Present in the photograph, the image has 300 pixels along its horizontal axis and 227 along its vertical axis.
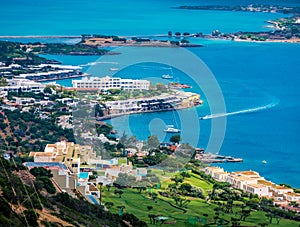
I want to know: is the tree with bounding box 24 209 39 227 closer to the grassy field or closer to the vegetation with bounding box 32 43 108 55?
the grassy field

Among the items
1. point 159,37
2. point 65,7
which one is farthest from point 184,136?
point 65,7

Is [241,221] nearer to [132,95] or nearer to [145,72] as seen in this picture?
[132,95]

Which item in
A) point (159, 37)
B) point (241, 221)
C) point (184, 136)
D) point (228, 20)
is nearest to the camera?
point (241, 221)

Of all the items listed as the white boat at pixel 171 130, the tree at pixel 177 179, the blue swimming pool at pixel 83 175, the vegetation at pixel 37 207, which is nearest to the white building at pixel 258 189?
the tree at pixel 177 179

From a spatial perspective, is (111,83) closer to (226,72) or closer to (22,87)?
(22,87)

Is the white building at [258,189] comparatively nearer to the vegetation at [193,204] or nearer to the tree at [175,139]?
the vegetation at [193,204]

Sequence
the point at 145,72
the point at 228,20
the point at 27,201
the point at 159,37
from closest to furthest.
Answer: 1. the point at 27,201
2. the point at 145,72
3. the point at 159,37
4. the point at 228,20

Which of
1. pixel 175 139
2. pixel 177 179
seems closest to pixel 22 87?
pixel 175 139
